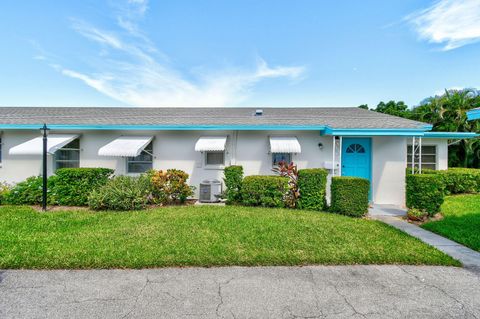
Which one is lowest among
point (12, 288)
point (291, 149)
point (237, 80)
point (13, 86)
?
point (12, 288)

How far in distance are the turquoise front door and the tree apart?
1127cm

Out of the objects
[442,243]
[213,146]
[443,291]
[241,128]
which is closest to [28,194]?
[213,146]

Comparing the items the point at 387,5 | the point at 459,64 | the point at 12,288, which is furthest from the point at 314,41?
the point at 12,288

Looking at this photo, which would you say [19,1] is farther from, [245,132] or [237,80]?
[237,80]

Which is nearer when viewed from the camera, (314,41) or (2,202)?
(2,202)

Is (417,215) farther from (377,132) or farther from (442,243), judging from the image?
(377,132)

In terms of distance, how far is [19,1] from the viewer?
920cm

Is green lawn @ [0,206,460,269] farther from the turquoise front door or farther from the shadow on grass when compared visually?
the turquoise front door

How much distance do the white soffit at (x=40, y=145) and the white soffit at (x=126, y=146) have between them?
172 centimetres

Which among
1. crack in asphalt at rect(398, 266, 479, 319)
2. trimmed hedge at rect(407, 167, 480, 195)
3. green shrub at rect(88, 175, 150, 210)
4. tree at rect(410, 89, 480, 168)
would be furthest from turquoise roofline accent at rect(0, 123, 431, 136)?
tree at rect(410, 89, 480, 168)

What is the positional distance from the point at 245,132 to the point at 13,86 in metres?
16.1

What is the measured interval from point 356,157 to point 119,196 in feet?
33.7

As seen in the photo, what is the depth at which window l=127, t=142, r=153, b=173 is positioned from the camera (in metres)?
11.1

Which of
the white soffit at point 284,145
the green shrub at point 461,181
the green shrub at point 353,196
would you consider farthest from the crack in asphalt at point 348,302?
the green shrub at point 461,181
